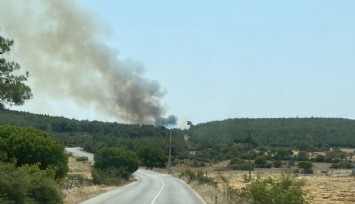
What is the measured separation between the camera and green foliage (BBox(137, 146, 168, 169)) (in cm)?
13488

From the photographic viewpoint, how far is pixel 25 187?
2284cm

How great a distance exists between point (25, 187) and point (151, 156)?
116220 millimetres

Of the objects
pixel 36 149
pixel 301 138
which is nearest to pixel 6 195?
pixel 36 149

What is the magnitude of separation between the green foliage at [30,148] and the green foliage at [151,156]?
92.4 meters

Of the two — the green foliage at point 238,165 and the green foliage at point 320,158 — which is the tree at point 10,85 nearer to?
the green foliage at point 238,165

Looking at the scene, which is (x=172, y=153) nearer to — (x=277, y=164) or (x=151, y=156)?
(x=151, y=156)

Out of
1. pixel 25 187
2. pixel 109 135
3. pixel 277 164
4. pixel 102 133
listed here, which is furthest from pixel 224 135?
pixel 25 187

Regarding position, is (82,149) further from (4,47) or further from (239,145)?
(4,47)

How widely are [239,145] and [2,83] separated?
136 metres

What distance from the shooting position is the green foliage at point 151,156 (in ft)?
443

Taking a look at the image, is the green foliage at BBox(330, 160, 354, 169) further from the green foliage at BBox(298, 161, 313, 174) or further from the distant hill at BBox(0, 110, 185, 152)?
the distant hill at BBox(0, 110, 185, 152)

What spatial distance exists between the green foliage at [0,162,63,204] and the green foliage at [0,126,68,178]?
12.0 meters

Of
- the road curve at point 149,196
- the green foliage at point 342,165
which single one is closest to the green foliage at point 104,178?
the road curve at point 149,196

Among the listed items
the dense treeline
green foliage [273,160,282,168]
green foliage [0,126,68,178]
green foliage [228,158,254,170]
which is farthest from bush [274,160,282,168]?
green foliage [0,126,68,178]
